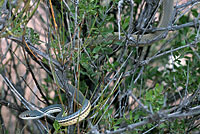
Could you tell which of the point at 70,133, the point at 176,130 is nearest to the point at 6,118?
the point at 70,133

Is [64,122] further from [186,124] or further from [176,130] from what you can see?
[186,124]

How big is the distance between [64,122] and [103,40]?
3.00 ft

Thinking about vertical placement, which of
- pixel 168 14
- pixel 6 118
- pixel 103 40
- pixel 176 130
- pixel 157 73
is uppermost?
pixel 168 14

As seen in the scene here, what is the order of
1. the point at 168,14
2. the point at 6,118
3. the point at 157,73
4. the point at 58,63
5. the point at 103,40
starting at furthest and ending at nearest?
1. the point at 6,118
2. the point at 157,73
3. the point at 168,14
4. the point at 103,40
5. the point at 58,63

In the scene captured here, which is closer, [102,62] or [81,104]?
[81,104]

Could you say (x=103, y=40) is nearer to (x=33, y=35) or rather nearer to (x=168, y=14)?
(x=33, y=35)

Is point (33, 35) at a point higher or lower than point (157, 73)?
higher

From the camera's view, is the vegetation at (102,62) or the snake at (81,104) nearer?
the vegetation at (102,62)

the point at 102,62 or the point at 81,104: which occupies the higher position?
the point at 102,62

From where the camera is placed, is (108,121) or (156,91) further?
(108,121)

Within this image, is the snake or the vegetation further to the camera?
the snake

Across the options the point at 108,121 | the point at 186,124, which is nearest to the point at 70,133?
the point at 108,121

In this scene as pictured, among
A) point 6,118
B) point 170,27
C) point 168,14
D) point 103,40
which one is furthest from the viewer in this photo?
point 6,118

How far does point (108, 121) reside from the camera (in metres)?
2.16
